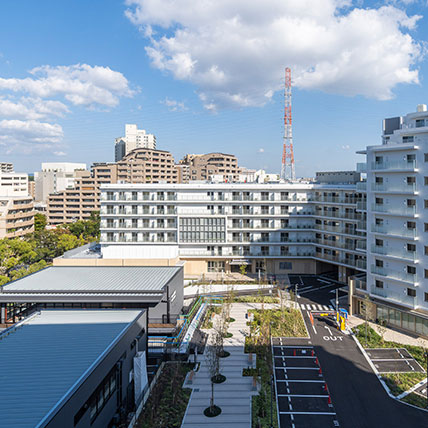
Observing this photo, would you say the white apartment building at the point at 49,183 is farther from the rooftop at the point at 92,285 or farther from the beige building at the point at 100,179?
the rooftop at the point at 92,285

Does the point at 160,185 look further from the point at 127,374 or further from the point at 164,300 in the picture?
the point at 127,374

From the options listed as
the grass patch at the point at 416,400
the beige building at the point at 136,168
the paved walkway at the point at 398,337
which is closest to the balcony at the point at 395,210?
the paved walkway at the point at 398,337

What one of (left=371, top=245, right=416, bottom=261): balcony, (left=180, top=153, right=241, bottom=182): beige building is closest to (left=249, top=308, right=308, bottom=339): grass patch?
(left=371, top=245, right=416, bottom=261): balcony

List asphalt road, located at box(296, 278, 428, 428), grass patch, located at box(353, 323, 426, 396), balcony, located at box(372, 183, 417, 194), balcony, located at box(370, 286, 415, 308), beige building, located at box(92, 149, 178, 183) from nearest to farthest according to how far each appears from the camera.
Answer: asphalt road, located at box(296, 278, 428, 428) < grass patch, located at box(353, 323, 426, 396) < balcony, located at box(370, 286, 415, 308) < balcony, located at box(372, 183, 417, 194) < beige building, located at box(92, 149, 178, 183)

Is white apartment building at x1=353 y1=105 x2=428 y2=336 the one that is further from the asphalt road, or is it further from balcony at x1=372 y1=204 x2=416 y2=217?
the asphalt road

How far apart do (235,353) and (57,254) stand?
49.7 metres

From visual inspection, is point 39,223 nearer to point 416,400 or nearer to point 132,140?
point 416,400

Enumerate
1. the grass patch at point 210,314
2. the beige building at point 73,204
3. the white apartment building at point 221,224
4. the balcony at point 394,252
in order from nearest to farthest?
the balcony at point 394,252
the grass patch at point 210,314
the white apartment building at point 221,224
the beige building at point 73,204

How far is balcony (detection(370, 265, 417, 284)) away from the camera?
32.5m

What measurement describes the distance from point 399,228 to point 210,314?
19.6 meters

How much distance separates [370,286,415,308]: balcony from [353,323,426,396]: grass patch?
3.14 metres

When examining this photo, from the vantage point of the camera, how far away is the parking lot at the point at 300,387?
69.5 ft

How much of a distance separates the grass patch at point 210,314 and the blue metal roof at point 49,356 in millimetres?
12204

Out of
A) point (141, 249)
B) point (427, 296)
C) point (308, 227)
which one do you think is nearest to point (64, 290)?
point (141, 249)
